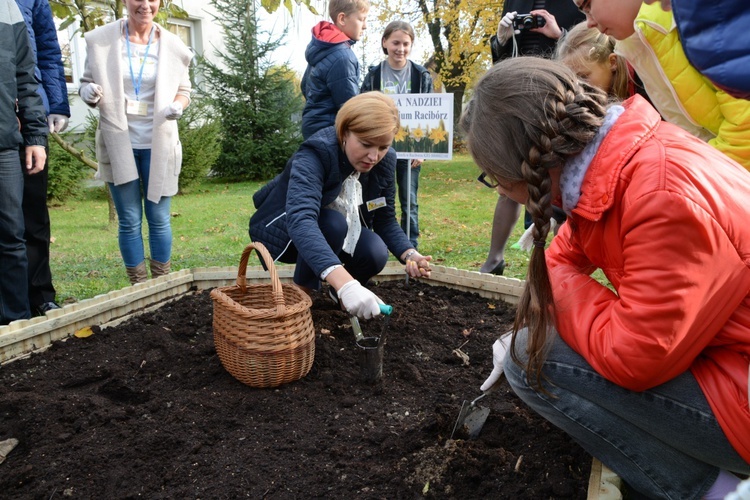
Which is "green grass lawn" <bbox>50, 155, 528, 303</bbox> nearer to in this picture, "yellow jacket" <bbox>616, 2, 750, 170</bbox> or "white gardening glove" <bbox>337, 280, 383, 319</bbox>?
"yellow jacket" <bbox>616, 2, 750, 170</bbox>

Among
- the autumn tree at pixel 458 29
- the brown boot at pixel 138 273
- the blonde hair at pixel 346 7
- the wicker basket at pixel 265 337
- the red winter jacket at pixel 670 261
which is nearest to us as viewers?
the red winter jacket at pixel 670 261

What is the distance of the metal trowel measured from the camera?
197 centimetres

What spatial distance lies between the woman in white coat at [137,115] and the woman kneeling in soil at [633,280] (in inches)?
103

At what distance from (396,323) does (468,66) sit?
12221 mm

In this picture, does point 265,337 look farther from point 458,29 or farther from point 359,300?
point 458,29

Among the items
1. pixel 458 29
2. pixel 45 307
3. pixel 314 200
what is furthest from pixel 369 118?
pixel 458 29

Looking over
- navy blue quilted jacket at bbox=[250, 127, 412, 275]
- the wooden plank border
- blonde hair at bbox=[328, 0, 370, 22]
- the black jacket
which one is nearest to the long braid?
navy blue quilted jacket at bbox=[250, 127, 412, 275]

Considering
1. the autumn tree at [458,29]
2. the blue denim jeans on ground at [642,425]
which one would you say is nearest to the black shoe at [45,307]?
the blue denim jeans on ground at [642,425]

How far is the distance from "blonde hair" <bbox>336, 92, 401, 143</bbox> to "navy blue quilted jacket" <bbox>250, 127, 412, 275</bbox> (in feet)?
0.55

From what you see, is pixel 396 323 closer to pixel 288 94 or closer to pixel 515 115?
pixel 515 115

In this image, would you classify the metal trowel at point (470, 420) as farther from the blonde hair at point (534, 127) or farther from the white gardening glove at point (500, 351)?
the blonde hair at point (534, 127)

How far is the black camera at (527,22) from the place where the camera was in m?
3.53

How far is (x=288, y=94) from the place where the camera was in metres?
12.7

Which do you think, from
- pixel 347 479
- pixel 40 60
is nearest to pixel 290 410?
pixel 347 479
